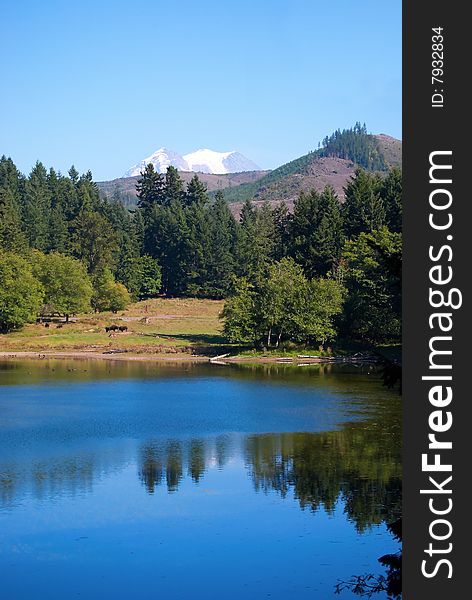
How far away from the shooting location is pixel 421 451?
925 centimetres

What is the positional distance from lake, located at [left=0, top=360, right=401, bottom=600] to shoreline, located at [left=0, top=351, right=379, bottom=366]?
1737 cm

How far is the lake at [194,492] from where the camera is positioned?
21047 mm

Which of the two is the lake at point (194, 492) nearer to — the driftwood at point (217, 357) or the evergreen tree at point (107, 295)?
the driftwood at point (217, 357)

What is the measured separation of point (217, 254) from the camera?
11906cm

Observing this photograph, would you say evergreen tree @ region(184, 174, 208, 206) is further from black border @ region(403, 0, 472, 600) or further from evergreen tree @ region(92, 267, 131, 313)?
black border @ region(403, 0, 472, 600)

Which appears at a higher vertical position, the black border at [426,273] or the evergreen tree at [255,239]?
the evergreen tree at [255,239]

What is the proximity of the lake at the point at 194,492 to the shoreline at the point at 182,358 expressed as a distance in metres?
17.4

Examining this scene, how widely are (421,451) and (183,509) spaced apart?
1816 cm

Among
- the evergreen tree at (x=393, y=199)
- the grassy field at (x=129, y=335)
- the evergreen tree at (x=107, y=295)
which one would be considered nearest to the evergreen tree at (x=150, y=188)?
the evergreen tree at (x=107, y=295)

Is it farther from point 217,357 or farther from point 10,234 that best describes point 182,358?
point 10,234

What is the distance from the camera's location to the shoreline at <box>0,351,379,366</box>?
68.8m

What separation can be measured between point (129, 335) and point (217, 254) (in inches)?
1586

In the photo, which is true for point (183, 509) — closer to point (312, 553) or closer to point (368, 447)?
point (312, 553)

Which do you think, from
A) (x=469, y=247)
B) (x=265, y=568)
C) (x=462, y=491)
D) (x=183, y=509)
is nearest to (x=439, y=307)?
(x=469, y=247)
